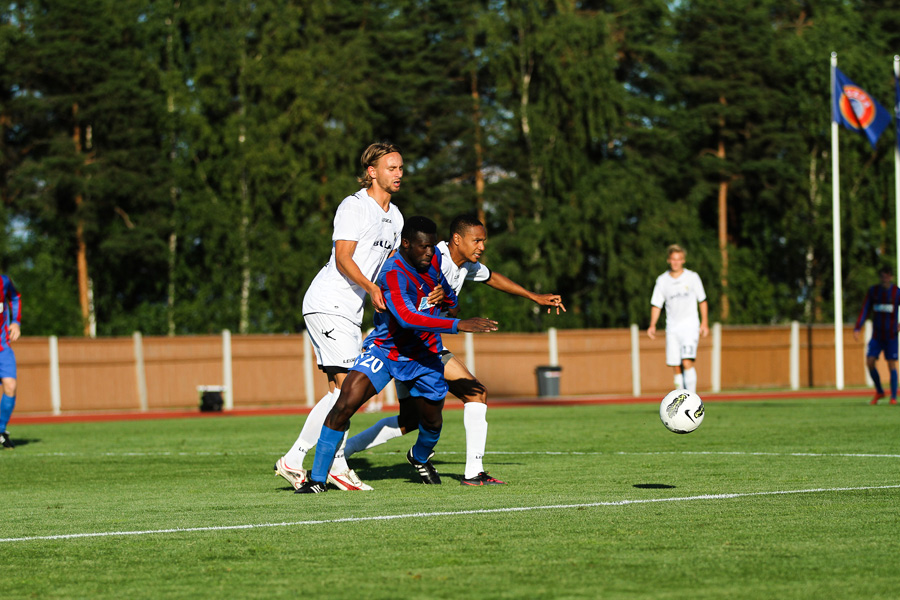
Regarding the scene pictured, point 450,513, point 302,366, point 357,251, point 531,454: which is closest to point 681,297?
point 531,454

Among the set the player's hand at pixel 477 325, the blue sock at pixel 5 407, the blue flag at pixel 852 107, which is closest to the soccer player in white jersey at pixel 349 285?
the player's hand at pixel 477 325

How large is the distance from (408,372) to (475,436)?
2.53ft

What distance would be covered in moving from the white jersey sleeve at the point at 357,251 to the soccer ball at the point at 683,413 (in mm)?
2325

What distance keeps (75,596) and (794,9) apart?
5083 centimetres

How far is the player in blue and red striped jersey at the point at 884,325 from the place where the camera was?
711 inches

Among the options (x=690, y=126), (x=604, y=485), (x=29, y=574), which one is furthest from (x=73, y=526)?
(x=690, y=126)

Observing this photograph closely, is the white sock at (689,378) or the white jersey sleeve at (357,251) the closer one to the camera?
the white jersey sleeve at (357,251)

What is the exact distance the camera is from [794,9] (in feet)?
164

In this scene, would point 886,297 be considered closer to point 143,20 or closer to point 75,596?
point 75,596

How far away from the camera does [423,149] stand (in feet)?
145

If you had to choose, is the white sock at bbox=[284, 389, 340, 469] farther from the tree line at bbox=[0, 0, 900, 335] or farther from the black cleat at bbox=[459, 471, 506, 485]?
the tree line at bbox=[0, 0, 900, 335]

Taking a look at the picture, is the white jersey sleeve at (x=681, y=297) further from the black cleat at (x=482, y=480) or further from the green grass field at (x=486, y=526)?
the black cleat at (x=482, y=480)

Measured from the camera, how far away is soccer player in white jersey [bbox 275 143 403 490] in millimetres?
7609

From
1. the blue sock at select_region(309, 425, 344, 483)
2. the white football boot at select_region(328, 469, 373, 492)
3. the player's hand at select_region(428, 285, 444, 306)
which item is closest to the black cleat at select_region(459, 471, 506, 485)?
the white football boot at select_region(328, 469, 373, 492)
